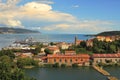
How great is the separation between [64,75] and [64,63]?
331 centimetres

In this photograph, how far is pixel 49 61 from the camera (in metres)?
19.3

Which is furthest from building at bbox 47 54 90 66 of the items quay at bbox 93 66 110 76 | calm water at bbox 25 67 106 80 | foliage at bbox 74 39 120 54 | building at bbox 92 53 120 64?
foliage at bbox 74 39 120 54

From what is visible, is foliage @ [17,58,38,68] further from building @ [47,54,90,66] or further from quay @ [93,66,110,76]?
quay @ [93,66,110,76]

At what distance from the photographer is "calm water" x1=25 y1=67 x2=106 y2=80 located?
14.8m

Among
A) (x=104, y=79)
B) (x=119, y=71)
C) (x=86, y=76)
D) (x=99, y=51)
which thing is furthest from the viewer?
(x=99, y=51)

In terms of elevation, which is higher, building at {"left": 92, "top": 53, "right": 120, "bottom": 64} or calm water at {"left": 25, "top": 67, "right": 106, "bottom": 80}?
building at {"left": 92, "top": 53, "right": 120, "bottom": 64}

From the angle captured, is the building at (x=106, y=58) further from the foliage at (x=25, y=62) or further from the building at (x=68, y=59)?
the foliage at (x=25, y=62)

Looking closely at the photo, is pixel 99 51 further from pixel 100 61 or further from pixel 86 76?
pixel 86 76

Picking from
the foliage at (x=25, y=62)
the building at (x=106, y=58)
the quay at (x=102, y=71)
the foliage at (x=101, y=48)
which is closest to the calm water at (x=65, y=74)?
the quay at (x=102, y=71)

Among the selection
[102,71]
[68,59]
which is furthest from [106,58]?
[102,71]

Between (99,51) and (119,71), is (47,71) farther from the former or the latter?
(99,51)

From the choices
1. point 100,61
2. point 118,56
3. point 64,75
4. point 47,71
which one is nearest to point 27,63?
point 47,71

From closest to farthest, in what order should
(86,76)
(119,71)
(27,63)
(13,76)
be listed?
(13,76) < (86,76) < (119,71) < (27,63)

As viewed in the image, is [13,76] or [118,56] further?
[118,56]
